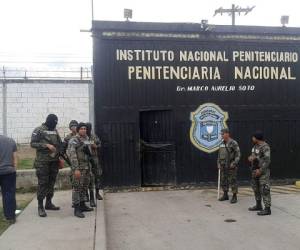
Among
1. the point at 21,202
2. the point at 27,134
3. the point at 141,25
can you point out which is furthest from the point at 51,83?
the point at 21,202

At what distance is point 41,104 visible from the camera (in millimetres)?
23812

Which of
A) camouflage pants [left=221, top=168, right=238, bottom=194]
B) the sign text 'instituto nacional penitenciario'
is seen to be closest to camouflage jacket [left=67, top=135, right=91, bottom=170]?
camouflage pants [left=221, top=168, right=238, bottom=194]

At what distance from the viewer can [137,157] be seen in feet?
40.2

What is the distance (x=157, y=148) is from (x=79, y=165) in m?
3.82

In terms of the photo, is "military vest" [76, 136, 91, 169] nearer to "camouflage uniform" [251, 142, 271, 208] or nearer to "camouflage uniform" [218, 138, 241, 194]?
"camouflage uniform" [251, 142, 271, 208]

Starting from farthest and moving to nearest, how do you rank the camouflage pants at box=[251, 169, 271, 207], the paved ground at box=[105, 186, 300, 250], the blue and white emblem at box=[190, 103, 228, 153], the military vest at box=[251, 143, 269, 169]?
the blue and white emblem at box=[190, 103, 228, 153] → the military vest at box=[251, 143, 269, 169] → the camouflage pants at box=[251, 169, 271, 207] → the paved ground at box=[105, 186, 300, 250]

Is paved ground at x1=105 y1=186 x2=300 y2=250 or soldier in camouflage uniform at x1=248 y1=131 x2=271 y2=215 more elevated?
soldier in camouflage uniform at x1=248 y1=131 x2=271 y2=215

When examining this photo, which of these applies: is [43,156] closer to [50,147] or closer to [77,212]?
[50,147]

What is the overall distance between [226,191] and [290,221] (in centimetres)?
224

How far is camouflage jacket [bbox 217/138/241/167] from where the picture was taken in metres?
10.6

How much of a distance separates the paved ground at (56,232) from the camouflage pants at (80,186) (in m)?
0.32

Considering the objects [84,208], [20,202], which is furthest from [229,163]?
[20,202]

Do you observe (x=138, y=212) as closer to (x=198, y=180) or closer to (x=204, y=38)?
(x=198, y=180)

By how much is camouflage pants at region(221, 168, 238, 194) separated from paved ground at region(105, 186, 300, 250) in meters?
0.38
